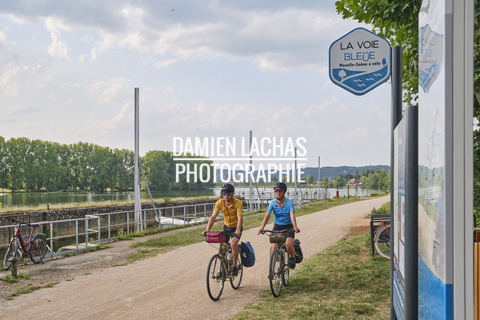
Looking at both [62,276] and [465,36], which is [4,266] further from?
[465,36]

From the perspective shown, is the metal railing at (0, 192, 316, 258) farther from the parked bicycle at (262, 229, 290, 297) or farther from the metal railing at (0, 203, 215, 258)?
the parked bicycle at (262, 229, 290, 297)

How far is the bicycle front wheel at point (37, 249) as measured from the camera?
42.2 feet

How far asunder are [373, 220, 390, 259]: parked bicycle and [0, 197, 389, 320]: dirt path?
8.11 feet

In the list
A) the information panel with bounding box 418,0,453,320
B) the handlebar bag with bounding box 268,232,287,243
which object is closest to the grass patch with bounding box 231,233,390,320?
the handlebar bag with bounding box 268,232,287,243

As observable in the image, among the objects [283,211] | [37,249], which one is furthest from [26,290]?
[283,211]

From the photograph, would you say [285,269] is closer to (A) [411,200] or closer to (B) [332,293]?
(B) [332,293]

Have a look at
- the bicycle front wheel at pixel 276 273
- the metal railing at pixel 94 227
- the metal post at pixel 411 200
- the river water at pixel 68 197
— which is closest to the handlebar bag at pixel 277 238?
the bicycle front wheel at pixel 276 273

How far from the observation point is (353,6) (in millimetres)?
10938

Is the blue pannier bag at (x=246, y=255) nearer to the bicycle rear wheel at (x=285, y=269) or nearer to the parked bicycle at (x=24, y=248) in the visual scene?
the bicycle rear wheel at (x=285, y=269)

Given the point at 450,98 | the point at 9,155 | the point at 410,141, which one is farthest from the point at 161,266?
the point at 9,155

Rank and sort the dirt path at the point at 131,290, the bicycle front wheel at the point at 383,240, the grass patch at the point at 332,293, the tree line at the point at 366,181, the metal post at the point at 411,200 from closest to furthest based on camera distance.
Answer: the metal post at the point at 411,200
the grass patch at the point at 332,293
the dirt path at the point at 131,290
the bicycle front wheel at the point at 383,240
the tree line at the point at 366,181

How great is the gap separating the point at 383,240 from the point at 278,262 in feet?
11.9

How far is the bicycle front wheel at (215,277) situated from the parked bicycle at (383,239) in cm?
410

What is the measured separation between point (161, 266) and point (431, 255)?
10.6 meters
